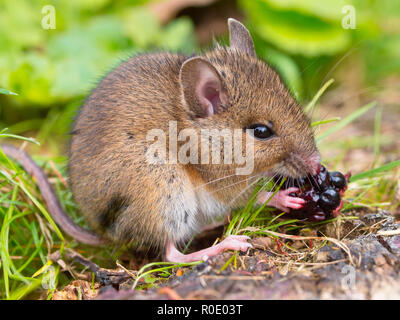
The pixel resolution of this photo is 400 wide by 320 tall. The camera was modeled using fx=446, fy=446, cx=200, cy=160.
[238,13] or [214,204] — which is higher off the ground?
[238,13]

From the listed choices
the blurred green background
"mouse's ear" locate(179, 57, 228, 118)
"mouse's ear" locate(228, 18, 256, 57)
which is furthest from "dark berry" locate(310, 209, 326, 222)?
the blurred green background

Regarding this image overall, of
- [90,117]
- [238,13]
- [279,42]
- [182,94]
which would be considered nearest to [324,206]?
[182,94]

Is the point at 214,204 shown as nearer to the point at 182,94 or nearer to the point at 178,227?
the point at 178,227

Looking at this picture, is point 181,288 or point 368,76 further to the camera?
point 368,76

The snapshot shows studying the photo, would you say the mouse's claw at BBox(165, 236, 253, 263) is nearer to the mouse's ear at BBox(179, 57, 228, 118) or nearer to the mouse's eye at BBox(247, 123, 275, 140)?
the mouse's eye at BBox(247, 123, 275, 140)

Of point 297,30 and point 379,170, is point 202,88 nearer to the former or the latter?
point 379,170

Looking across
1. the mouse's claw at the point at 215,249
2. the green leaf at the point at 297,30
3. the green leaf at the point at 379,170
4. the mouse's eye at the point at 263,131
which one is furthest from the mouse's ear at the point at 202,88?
the green leaf at the point at 297,30

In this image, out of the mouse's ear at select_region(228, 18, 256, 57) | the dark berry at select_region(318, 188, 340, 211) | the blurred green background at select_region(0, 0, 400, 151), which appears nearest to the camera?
the dark berry at select_region(318, 188, 340, 211)
